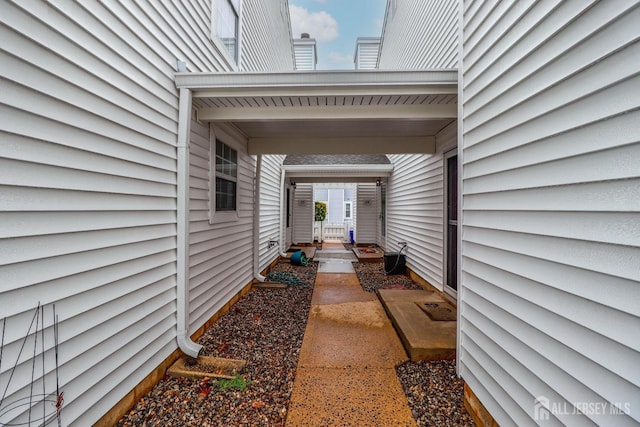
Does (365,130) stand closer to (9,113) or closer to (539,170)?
(539,170)

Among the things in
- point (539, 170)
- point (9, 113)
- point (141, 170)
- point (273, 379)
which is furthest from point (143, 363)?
point (539, 170)

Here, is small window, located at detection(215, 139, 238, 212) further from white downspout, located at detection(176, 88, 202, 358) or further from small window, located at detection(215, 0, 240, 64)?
small window, located at detection(215, 0, 240, 64)

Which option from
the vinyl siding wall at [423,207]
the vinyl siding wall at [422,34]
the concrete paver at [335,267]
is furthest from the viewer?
the concrete paver at [335,267]

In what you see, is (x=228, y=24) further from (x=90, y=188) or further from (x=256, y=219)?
(x=90, y=188)

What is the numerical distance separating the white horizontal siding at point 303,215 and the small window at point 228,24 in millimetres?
7829

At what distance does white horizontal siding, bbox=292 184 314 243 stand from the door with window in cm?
833

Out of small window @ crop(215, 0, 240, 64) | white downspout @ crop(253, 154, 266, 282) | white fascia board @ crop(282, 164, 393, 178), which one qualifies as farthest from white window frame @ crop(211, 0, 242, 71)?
white fascia board @ crop(282, 164, 393, 178)

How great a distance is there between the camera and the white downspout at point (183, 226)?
9.36 feet

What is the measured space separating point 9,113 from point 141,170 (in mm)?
991

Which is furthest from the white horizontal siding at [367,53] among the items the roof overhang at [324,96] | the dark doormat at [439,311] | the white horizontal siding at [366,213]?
the dark doormat at [439,311]

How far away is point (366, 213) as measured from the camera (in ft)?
40.5

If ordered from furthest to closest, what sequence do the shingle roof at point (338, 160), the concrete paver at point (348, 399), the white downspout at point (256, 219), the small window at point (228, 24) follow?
the shingle roof at point (338, 160), the white downspout at point (256, 219), the small window at point (228, 24), the concrete paver at point (348, 399)

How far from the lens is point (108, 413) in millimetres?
1952

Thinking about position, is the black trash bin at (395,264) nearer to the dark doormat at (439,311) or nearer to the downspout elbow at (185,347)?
the dark doormat at (439,311)
